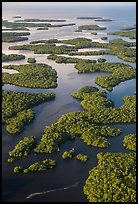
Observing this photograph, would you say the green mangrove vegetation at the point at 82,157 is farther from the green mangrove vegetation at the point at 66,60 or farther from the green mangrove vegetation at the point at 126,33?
the green mangrove vegetation at the point at 126,33

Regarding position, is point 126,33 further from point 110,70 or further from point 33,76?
point 33,76

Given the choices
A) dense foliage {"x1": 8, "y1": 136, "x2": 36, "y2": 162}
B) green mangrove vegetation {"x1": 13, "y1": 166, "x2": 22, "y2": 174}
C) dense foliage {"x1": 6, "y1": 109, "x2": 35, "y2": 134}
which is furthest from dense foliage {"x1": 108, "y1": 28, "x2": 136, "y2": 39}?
green mangrove vegetation {"x1": 13, "y1": 166, "x2": 22, "y2": 174}

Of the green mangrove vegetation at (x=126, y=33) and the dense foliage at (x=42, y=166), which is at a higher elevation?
the green mangrove vegetation at (x=126, y=33)

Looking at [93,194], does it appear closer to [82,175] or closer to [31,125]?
[82,175]

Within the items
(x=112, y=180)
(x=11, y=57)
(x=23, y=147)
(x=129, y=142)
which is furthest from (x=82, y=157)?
(x=11, y=57)

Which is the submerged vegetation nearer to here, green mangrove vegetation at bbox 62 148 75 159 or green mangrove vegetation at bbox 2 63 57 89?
green mangrove vegetation at bbox 2 63 57 89

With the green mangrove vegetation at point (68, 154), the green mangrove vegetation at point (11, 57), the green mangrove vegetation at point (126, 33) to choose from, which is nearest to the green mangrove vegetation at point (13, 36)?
the green mangrove vegetation at point (11, 57)
